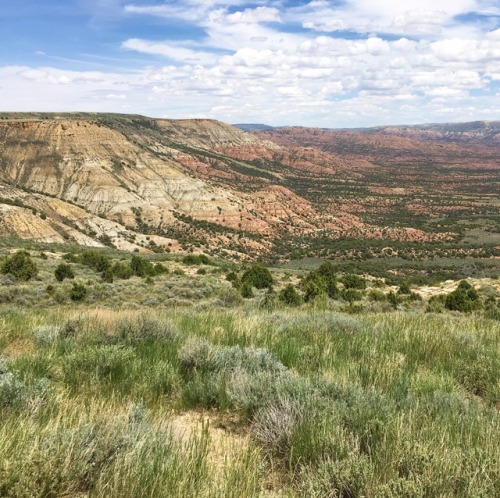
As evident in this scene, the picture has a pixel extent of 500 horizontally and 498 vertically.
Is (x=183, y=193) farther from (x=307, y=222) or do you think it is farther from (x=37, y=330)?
(x=37, y=330)

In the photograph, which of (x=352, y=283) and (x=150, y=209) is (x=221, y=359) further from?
(x=150, y=209)

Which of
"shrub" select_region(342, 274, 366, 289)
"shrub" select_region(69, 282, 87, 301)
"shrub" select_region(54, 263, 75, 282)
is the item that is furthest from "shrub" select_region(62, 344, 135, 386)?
"shrub" select_region(342, 274, 366, 289)

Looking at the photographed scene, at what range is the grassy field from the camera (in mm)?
2293

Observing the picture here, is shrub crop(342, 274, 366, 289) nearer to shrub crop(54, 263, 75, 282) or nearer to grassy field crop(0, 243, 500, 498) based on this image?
shrub crop(54, 263, 75, 282)

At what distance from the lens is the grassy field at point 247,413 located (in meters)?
2.29

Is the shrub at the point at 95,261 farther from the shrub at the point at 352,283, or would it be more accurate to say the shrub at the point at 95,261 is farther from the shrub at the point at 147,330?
the shrub at the point at 147,330

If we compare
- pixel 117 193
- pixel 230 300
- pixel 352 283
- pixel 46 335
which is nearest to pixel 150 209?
pixel 117 193

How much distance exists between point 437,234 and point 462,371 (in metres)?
119

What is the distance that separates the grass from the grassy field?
0.04 feet

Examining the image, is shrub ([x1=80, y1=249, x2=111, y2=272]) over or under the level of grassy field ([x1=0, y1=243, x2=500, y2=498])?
under

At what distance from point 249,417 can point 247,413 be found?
0.04m

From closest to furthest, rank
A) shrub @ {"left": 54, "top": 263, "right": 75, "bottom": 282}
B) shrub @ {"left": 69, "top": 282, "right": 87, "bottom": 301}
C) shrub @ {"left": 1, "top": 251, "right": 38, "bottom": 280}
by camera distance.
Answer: shrub @ {"left": 69, "top": 282, "right": 87, "bottom": 301} < shrub @ {"left": 1, "top": 251, "right": 38, "bottom": 280} < shrub @ {"left": 54, "top": 263, "right": 75, "bottom": 282}

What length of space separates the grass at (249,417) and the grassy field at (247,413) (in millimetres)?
13

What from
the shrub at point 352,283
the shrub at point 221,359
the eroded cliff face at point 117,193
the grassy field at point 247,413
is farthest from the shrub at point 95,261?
the eroded cliff face at point 117,193
